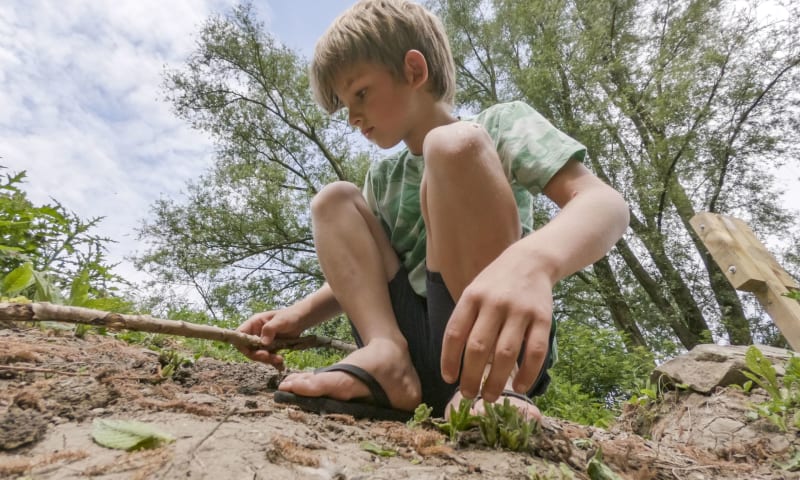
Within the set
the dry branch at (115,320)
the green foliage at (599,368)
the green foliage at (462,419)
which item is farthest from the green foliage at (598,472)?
the green foliage at (599,368)

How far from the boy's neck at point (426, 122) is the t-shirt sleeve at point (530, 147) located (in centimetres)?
21

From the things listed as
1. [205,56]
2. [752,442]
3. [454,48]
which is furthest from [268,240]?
[752,442]

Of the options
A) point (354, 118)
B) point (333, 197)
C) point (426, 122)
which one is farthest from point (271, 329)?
point (426, 122)

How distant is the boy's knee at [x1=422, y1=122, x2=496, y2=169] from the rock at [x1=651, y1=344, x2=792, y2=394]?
1.83 meters

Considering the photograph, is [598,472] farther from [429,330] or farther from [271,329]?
[271,329]

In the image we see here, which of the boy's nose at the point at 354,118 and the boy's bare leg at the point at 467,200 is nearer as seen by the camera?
the boy's bare leg at the point at 467,200

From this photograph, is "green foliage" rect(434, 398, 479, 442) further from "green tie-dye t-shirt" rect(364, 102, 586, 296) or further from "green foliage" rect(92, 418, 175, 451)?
"green tie-dye t-shirt" rect(364, 102, 586, 296)

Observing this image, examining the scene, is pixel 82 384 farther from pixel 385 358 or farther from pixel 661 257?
pixel 661 257

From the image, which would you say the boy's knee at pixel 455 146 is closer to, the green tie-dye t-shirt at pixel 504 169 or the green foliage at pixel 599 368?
the green tie-dye t-shirt at pixel 504 169

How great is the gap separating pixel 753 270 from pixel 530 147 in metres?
2.81

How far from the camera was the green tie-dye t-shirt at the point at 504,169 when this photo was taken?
54.9 inches

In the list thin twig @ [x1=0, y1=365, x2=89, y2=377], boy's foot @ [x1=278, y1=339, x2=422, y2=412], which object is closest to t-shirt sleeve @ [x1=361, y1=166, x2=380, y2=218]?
boy's foot @ [x1=278, y1=339, x2=422, y2=412]

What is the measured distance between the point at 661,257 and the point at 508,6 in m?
4.93

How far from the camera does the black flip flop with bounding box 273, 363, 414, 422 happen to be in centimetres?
121
